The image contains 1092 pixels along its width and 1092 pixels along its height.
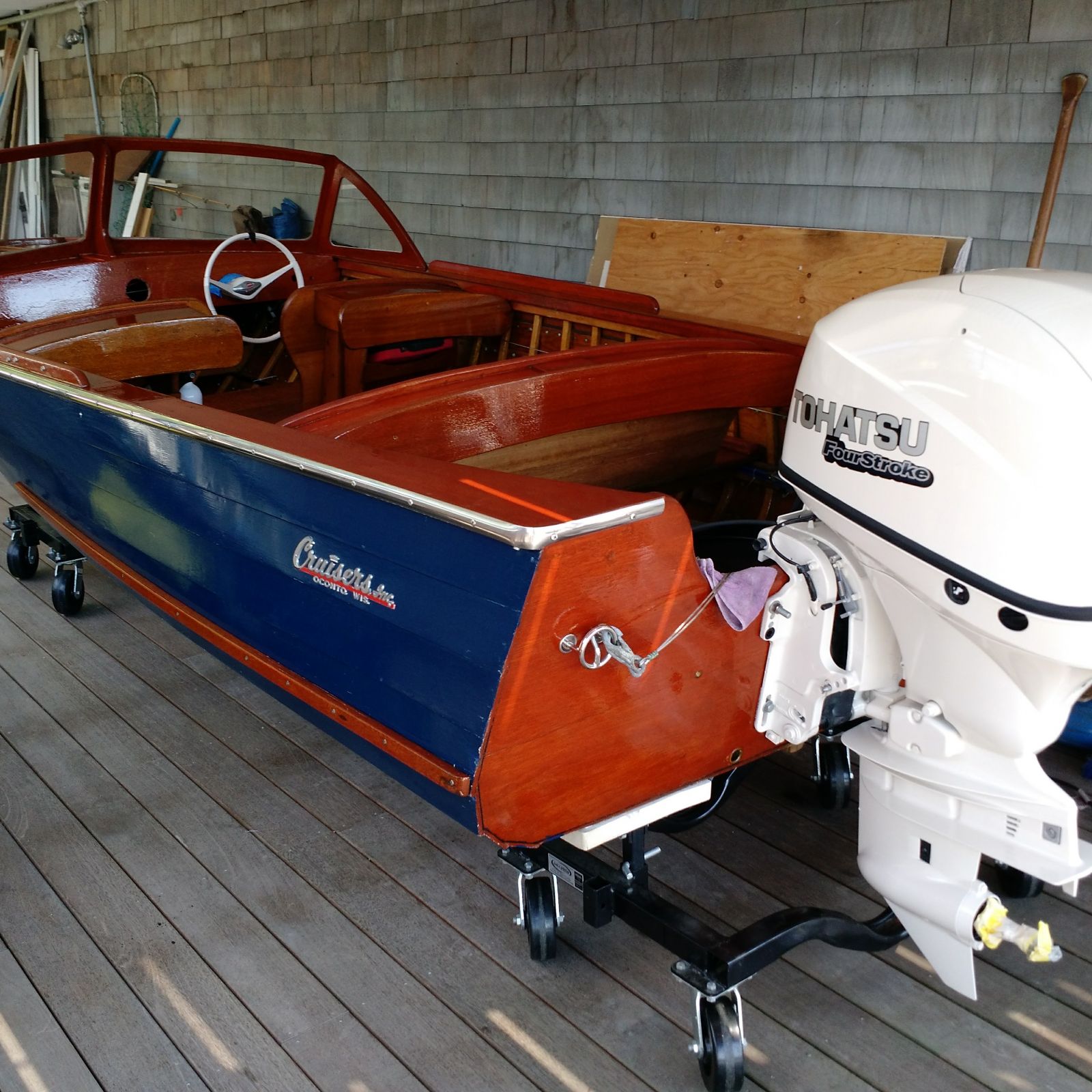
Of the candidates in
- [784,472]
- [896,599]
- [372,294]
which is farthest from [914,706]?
[372,294]

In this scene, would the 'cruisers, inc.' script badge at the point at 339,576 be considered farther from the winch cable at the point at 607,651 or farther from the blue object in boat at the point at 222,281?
the blue object in boat at the point at 222,281

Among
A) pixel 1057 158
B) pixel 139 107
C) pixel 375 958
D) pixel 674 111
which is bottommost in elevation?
pixel 375 958

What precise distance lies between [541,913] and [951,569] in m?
0.96

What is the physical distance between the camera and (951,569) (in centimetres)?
132

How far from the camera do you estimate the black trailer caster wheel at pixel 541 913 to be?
1.86 meters

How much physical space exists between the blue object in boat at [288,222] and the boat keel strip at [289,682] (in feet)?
13.1

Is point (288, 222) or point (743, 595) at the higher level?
point (288, 222)

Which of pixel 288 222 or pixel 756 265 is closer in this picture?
pixel 756 265

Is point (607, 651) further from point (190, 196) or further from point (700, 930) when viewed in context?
point (190, 196)

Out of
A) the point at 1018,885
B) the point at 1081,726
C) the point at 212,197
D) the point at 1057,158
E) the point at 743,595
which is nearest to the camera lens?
the point at 743,595

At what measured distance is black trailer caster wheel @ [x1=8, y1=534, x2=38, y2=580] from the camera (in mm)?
3549

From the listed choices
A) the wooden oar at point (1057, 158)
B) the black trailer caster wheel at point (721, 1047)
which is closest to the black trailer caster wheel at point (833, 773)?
the black trailer caster wheel at point (721, 1047)

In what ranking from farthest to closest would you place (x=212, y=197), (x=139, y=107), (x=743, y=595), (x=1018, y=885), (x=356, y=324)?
Result: (x=139, y=107)
(x=212, y=197)
(x=356, y=324)
(x=1018, y=885)
(x=743, y=595)

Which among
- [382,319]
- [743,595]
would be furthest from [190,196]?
[743,595]
